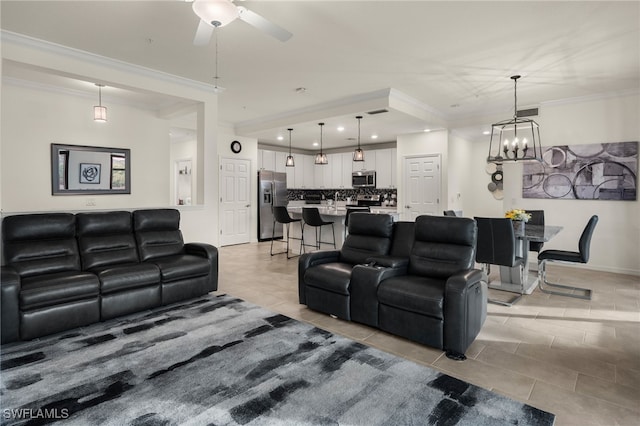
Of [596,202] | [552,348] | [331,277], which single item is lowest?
[552,348]

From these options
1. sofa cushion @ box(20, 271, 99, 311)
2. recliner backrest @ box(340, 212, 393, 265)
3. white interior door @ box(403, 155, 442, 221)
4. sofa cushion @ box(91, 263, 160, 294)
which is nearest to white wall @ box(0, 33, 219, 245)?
sofa cushion @ box(91, 263, 160, 294)

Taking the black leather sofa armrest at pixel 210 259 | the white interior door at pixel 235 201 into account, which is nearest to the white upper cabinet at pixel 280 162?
the white interior door at pixel 235 201

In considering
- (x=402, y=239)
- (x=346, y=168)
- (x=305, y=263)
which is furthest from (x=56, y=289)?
(x=346, y=168)

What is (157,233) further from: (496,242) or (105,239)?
(496,242)

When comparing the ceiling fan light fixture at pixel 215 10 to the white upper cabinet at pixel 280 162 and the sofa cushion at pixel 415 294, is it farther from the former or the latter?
the white upper cabinet at pixel 280 162

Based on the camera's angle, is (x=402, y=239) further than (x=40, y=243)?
Yes

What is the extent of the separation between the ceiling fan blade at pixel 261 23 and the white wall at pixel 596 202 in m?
5.08

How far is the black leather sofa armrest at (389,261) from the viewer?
323 centimetres

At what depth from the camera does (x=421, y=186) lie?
7.52 m

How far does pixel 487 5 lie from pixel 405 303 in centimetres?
258

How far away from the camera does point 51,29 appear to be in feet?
10.9

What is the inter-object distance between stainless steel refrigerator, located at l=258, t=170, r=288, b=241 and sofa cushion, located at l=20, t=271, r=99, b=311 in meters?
5.24

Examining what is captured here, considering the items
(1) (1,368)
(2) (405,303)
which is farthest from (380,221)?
(1) (1,368)

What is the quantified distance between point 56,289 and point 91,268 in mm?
593
